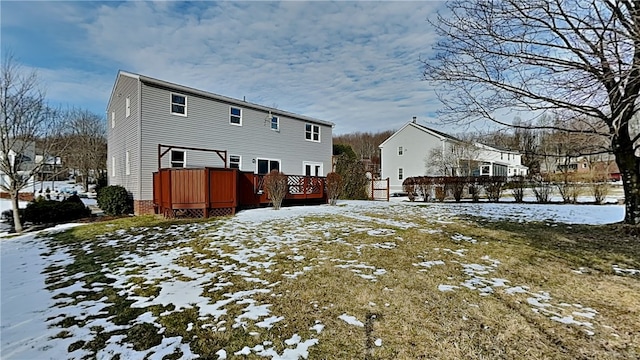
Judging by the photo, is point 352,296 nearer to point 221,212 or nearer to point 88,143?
point 221,212

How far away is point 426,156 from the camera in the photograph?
30203mm

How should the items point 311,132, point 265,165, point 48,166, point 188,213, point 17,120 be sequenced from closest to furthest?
1. point 188,213
2. point 17,120
3. point 265,165
4. point 48,166
5. point 311,132

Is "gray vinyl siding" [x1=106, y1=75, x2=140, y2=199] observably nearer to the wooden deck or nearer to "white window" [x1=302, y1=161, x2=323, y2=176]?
the wooden deck

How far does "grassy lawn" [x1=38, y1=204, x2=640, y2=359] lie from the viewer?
2875 mm

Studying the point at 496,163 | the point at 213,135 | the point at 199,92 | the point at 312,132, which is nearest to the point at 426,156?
the point at 496,163

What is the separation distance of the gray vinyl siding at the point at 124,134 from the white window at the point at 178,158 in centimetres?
140

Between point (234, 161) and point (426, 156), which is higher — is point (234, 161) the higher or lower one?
the lower one

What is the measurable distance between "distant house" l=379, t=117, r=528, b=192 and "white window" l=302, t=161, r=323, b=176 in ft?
43.3

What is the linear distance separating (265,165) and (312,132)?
4.37 metres

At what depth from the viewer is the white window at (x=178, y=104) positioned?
1359cm

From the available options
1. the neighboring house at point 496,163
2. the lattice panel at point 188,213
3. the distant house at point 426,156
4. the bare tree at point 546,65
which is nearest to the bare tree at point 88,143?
the lattice panel at point 188,213

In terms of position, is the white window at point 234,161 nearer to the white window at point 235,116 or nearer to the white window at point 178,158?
the white window at point 235,116

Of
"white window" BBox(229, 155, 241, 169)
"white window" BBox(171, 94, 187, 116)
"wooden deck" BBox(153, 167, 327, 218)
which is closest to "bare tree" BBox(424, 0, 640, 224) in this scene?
"wooden deck" BBox(153, 167, 327, 218)

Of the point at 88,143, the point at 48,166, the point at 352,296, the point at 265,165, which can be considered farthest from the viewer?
the point at 88,143
